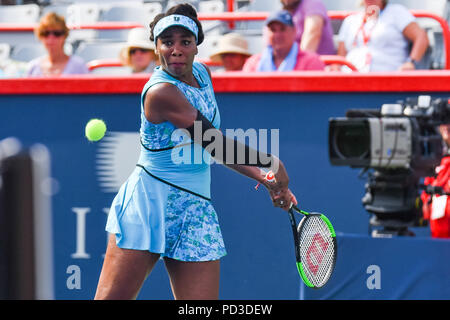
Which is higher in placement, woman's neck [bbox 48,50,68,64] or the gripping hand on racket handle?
woman's neck [bbox 48,50,68,64]

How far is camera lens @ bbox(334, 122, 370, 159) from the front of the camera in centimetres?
322

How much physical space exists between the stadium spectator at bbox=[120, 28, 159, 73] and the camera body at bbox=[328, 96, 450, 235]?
99.5 inches

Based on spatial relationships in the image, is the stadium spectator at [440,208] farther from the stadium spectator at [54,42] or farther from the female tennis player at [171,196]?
the stadium spectator at [54,42]

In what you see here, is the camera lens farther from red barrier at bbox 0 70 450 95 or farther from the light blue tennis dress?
red barrier at bbox 0 70 450 95

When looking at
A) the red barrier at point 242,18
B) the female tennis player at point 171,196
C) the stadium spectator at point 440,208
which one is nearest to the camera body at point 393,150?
the female tennis player at point 171,196

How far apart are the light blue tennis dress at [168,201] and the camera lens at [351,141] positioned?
0.58 metres

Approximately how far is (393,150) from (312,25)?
2.74m

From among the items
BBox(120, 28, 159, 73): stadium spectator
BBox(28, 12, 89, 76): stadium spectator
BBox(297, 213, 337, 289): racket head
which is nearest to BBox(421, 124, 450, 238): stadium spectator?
BBox(297, 213, 337, 289): racket head

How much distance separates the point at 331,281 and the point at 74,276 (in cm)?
155

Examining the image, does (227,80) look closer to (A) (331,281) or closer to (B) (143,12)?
(A) (331,281)

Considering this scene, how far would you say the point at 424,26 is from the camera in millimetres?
6535

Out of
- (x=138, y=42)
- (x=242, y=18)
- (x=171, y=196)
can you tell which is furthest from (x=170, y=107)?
(x=242, y=18)

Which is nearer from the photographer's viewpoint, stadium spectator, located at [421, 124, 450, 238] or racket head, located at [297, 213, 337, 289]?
racket head, located at [297, 213, 337, 289]
